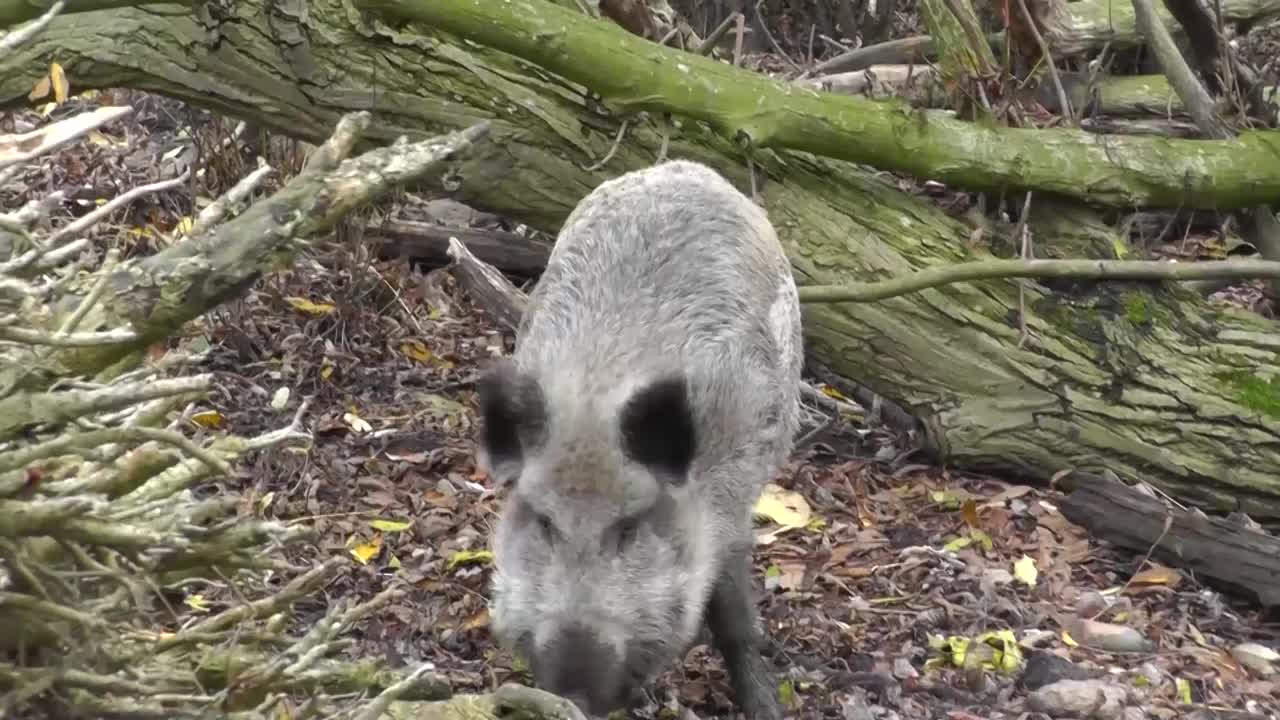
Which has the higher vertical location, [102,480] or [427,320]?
[102,480]

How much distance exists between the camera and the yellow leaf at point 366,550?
252 inches

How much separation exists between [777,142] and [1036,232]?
4.90ft

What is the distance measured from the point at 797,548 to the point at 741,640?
136cm

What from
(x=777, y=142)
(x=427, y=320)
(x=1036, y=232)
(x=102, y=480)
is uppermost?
(x=102, y=480)

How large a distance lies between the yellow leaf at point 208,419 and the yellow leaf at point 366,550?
1092mm

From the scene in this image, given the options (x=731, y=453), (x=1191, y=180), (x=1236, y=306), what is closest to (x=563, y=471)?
(x=731, y=453)

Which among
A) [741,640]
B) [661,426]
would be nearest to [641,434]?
[661,426]

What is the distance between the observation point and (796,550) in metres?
6.88

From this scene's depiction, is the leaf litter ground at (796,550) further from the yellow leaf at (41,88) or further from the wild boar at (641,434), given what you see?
the yellow leaf at (41,88)

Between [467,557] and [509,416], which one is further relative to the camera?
[467,557]

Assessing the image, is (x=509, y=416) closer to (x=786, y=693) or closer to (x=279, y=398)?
(x=786, y=693)

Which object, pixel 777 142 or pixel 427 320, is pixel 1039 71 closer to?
pixel 777 142

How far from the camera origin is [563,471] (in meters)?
4.88

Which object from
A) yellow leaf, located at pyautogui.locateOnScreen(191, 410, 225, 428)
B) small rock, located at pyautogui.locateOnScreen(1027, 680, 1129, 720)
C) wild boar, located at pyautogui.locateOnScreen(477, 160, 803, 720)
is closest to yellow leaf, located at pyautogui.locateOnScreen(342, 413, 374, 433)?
yellow leaf, located at pyautogui.locateOnScreen(191, 410, 225, 428)
